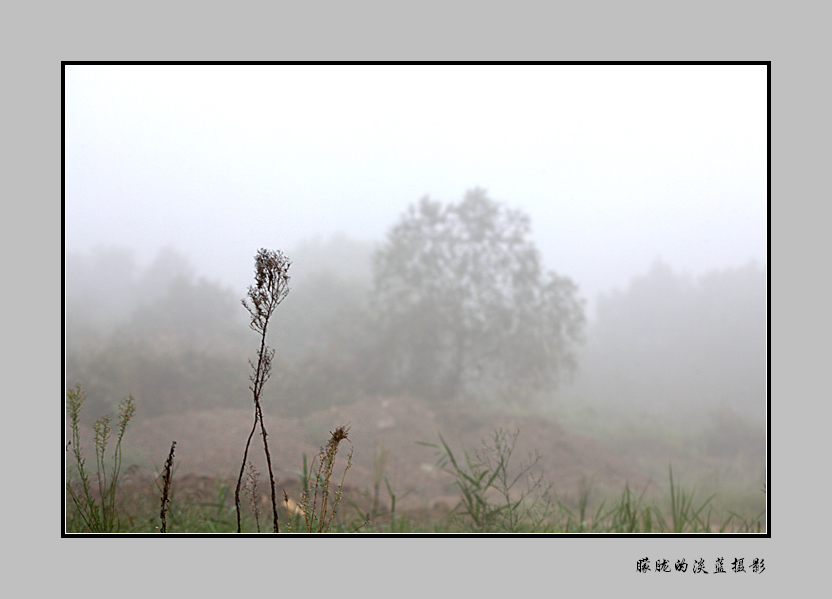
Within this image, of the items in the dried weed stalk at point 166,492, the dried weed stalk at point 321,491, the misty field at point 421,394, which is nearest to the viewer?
the dried weed stalk at point 166,492

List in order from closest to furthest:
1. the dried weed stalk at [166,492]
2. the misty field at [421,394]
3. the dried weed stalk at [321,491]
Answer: the dried weed stalk at [166,492], the dried weed stalk at [321,491], the misty field at [421,394]

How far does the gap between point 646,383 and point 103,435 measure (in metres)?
2.72

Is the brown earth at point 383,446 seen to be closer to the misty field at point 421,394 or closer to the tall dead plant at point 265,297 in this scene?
the misty field at point 421,394

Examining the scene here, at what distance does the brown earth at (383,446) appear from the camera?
112 inches

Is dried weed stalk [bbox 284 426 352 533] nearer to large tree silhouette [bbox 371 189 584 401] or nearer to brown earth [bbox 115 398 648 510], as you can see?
brown earth [bbox 115 398 648 510]

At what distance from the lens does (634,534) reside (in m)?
2.70

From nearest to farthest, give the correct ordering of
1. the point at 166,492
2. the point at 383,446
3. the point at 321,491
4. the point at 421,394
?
the point at 166,492 < the point at 321,491 < the point at 383,446 < the point at 421,394

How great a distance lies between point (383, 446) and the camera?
3.04 metres

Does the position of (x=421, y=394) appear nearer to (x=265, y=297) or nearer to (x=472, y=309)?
(x=472, y=309)

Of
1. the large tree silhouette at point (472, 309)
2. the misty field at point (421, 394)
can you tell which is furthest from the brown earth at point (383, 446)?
the large tree silhouette at point (472, 309)

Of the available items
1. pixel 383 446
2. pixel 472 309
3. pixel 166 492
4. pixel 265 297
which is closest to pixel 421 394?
pixel 383 446

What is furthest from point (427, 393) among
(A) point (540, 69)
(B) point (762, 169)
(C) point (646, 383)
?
(B) point (762, 169)

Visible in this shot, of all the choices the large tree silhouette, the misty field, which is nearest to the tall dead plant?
the misty field

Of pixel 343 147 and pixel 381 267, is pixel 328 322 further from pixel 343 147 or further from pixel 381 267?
pixel 343 147
